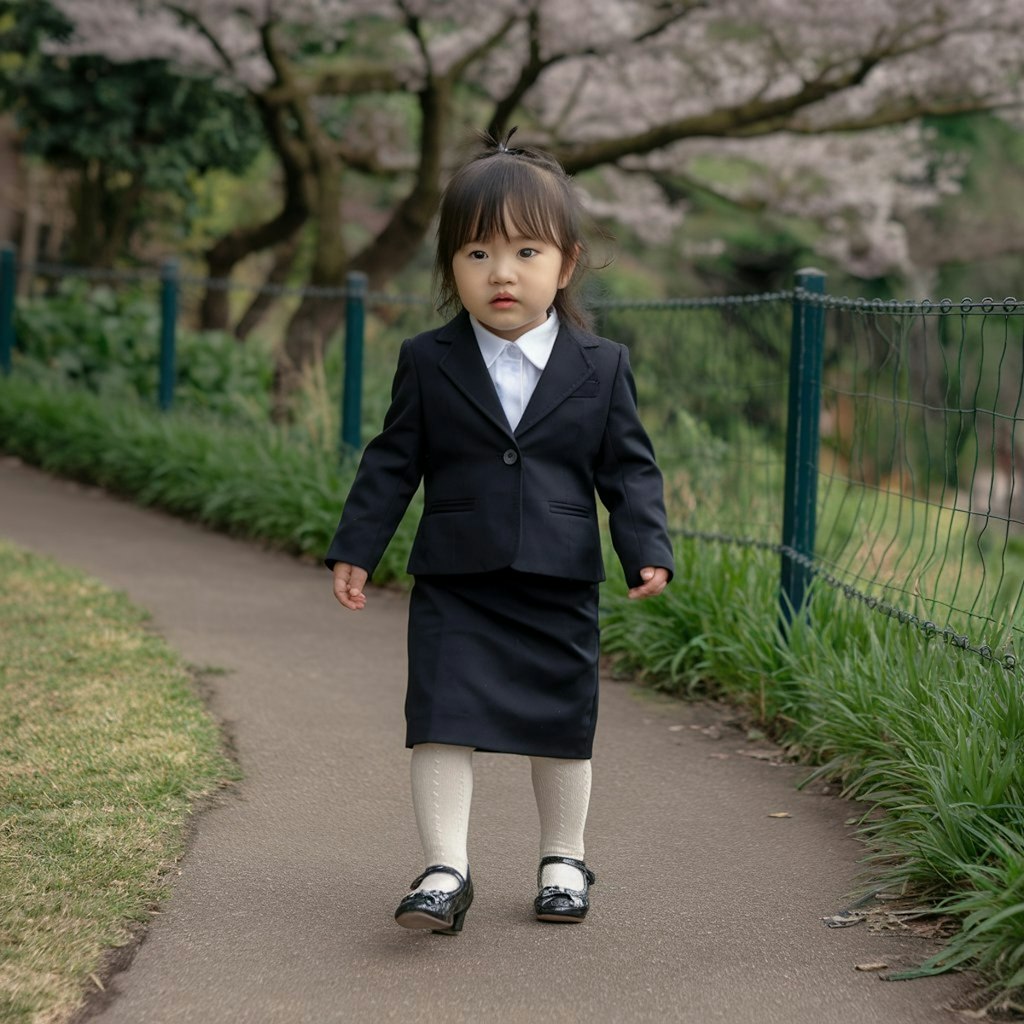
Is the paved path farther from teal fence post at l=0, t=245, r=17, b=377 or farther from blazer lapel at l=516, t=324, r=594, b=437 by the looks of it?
teal fence post at l=0, t=245, r=17, b=377

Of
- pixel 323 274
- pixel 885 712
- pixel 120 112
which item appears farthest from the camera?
pixel 120 112

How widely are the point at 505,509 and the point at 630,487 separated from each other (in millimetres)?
272

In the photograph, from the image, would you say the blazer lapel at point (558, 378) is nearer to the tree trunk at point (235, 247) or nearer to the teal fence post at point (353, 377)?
the teal fence post at point (353, 377)

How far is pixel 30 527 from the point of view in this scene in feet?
26.5

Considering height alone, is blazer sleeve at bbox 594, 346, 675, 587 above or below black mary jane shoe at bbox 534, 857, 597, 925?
above

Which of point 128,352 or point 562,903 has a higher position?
point 128,352

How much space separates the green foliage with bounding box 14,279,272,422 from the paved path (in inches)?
216

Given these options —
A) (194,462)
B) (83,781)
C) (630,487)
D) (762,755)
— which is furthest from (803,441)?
(194,462)

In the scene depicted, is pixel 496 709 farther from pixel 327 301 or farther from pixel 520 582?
pixel 327 301

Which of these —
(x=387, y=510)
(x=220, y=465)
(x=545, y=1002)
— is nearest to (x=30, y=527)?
(x=220, y=465)

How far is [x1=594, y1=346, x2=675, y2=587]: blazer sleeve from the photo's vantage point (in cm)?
310

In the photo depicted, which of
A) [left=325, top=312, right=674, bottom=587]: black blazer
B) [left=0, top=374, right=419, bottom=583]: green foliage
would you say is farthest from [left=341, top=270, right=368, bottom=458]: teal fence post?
[left=325, top=312, right=674, bottom=587]: black blazer

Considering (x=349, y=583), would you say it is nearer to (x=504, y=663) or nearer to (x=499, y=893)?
(x=504, y=663)

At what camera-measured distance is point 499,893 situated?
335 cm
